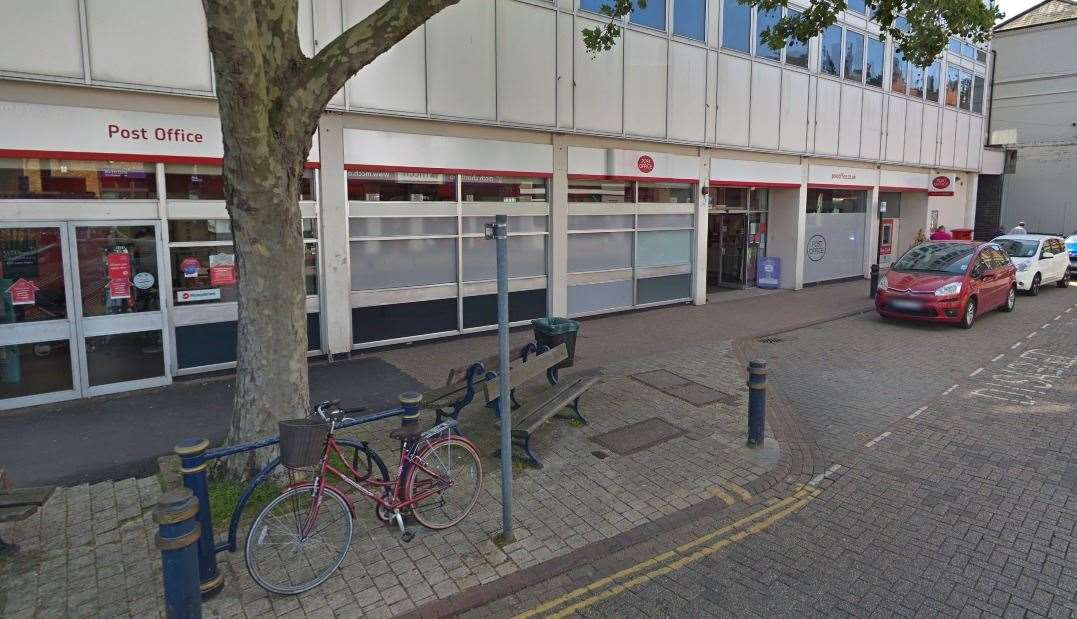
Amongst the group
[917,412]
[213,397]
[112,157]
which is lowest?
[917,412]

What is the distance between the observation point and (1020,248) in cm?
1752

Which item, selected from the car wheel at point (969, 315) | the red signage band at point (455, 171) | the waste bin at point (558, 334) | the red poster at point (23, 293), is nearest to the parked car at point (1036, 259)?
the car wheel at point (969, 315)

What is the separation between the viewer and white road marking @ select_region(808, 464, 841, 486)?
5.89 metres

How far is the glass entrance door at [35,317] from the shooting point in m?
7.45

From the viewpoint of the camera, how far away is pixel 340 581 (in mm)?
4219

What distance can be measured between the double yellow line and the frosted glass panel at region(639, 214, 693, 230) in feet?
30.6

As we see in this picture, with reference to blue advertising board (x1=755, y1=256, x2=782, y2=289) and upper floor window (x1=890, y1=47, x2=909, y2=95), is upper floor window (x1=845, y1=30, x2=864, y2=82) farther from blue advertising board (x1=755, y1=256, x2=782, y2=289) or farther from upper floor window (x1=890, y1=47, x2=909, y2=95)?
blue advertising board (x1=755, y1=256, x2=782, y2=289)

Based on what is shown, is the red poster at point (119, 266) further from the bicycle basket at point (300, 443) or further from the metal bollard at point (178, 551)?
the metal bollard at point (178, 551)

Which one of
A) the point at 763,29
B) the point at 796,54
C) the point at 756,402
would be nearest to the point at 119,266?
the point at 756,402

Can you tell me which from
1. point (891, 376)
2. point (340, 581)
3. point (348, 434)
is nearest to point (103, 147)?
point (348, 434)

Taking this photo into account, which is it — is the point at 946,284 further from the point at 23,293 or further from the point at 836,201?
the point at 23,293

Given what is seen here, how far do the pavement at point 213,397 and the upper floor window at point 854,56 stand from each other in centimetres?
842

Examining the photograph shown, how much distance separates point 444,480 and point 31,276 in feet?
20.1

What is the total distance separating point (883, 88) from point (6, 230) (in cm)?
2161
